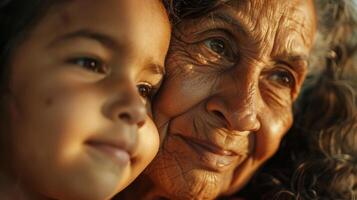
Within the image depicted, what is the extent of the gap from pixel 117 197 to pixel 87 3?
0.64 m

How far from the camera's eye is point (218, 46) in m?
1.56

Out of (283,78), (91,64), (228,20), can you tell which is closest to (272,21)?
(228,20)

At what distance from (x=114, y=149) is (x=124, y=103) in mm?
88

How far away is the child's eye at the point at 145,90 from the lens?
4.40 feet

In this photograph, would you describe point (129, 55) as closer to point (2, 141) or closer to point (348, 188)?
point (2, 141)

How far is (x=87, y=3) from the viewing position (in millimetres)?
1195

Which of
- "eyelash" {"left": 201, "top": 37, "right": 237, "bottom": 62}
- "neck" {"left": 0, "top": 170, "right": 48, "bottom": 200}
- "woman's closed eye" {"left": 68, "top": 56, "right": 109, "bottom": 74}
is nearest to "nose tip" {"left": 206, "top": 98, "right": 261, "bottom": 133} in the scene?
"eyelash" {"left": 201, "top": 37, "right": 237, "bottom": 62}

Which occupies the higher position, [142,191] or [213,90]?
[213,90]

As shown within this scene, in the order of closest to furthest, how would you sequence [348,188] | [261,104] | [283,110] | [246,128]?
[246,128]
[261,104]
[283,110]
[348,188]

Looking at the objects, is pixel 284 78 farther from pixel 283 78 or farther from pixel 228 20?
pixel 228 20

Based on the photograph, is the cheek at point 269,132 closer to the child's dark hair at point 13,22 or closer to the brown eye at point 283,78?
the brown eye at point 283,78

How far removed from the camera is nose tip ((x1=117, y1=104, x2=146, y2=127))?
46.9 inches

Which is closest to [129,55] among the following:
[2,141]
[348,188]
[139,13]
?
[139,13]

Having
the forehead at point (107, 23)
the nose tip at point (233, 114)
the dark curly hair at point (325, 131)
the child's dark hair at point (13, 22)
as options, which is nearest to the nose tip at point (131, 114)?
the forehead at point (107, 23)
